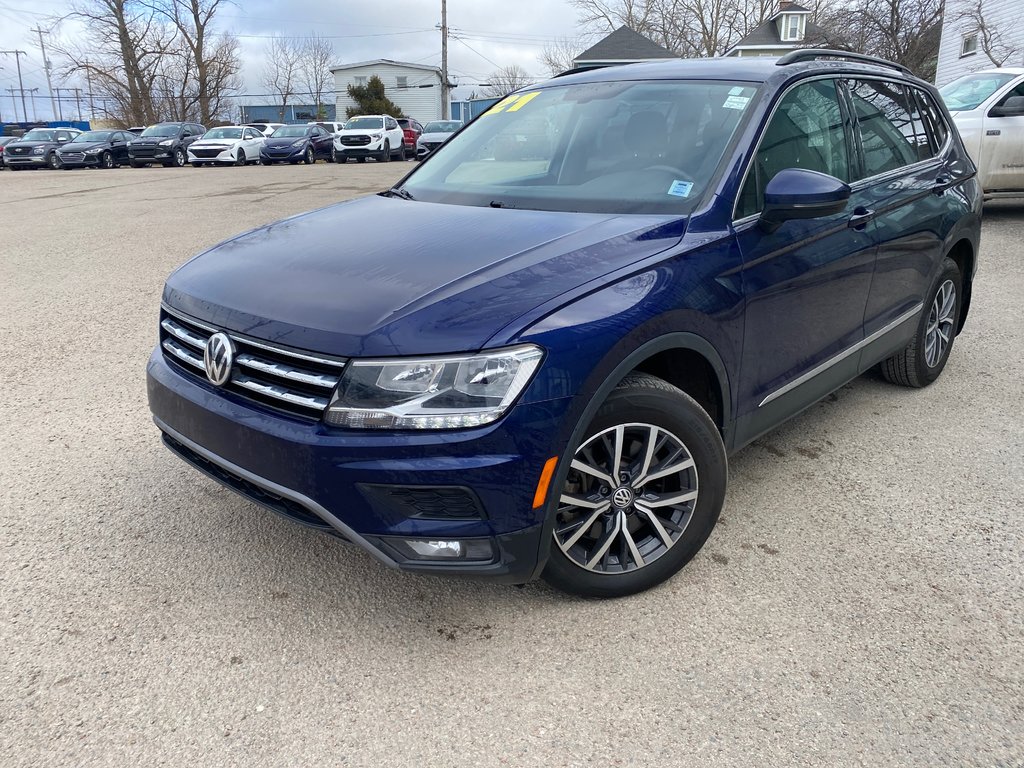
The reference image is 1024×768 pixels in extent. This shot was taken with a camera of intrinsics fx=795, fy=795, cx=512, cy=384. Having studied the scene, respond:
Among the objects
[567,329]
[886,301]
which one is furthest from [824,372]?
[567,329]

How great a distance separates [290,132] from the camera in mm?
29344

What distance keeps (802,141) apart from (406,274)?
1869mm

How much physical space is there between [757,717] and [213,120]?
2145 inches

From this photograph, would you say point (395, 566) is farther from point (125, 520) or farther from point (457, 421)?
point (125, 520)

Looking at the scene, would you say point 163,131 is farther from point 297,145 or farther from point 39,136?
point 297,145

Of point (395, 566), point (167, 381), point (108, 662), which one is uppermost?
point (167, 381)

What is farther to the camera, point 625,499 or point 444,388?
point 625,499

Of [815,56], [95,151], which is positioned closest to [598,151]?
[815,56]

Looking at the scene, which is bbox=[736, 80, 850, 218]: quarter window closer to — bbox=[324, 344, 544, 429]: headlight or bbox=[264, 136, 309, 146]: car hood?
bbox=[324, 344, 544, 429]: headlight

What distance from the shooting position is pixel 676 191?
9.55ft

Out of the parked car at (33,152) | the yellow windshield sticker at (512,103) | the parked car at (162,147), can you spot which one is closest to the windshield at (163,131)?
the parked car at (162,147)

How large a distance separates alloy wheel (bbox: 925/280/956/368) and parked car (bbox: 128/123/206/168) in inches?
1120

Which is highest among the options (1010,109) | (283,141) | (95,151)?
(1010,109)

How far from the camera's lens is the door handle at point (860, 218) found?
3391 millimetres
